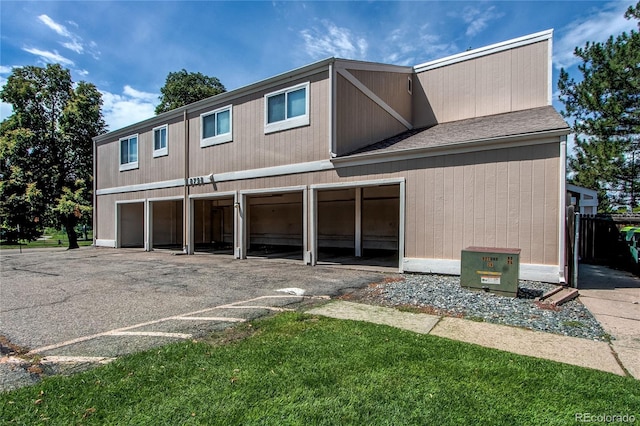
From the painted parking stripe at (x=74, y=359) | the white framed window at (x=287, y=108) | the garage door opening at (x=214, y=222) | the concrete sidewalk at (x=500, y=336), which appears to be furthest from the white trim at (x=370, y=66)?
the garage door opening at (x=214, y=222)

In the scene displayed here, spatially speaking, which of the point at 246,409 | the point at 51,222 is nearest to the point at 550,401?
the point at 246,409

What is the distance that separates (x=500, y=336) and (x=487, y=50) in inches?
482

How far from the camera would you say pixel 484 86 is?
41.7 feet

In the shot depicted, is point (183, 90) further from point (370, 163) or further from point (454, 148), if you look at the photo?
point (454, 148)

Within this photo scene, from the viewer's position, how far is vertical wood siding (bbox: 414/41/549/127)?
463 inches

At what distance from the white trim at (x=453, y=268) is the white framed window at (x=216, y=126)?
27.7 ft

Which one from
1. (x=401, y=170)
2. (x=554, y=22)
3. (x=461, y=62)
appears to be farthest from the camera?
(x=461, y=62)

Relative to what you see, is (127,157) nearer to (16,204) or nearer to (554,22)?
(16,204)

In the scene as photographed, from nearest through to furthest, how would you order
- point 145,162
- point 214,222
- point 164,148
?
point 164,148
point 145,162
point 214,222

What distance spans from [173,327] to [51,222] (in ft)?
68.3

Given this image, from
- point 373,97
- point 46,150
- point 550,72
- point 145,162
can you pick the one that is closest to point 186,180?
point 145,162

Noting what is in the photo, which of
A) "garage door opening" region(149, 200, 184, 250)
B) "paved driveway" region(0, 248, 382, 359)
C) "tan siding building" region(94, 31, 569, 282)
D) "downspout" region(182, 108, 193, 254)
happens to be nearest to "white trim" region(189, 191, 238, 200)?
"tan siding building" region(94, 31, 569, 282)

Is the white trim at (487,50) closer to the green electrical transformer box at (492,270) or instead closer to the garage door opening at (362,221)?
the garage door opening at (362,221)

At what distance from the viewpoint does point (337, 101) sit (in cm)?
1017
